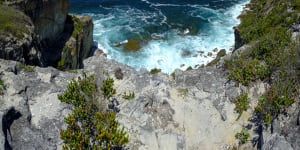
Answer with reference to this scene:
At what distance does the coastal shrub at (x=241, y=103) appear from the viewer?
18719 mm

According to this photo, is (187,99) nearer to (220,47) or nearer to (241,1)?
(220,47)

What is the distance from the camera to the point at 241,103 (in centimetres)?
1886

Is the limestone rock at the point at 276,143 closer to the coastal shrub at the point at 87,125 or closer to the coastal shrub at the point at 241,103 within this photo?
the coastal shrub at the point at 241,103

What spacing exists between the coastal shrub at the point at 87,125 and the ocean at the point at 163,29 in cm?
2632

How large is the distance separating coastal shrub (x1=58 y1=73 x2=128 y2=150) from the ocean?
86.4ft

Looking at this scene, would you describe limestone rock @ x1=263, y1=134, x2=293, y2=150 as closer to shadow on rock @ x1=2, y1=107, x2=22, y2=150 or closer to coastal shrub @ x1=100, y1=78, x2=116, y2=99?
coastal shrub @ x1=100, y1=78, x2=116, y2=99

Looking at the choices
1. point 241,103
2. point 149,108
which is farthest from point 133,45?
point 241,103

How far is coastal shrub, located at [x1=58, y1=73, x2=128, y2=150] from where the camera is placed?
15.6 meters

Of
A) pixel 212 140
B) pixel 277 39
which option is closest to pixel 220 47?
pixel 277 39

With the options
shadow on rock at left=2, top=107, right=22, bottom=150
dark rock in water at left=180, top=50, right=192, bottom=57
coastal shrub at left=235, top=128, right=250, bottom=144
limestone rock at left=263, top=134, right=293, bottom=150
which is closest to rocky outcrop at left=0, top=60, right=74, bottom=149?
shadow on rock at left=2, top=107, right=22, bottom=150

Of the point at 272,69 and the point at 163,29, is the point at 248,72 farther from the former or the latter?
the point at 163,29

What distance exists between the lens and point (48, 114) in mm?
17625

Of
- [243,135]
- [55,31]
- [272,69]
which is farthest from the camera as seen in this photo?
[55,31]

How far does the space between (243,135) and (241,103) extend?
2.06 m
